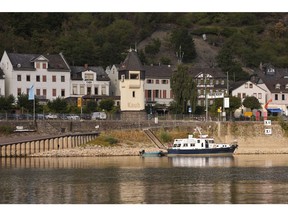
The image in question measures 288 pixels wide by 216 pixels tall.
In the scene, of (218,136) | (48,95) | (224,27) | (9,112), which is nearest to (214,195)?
(218,136)

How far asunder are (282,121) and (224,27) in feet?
267

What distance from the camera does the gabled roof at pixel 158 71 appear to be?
12025cm

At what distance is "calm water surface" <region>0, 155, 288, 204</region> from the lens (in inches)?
1967

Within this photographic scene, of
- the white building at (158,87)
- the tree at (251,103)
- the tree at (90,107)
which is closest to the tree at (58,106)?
the tree at (90,107)

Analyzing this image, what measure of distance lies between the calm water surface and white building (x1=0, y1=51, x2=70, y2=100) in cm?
3136

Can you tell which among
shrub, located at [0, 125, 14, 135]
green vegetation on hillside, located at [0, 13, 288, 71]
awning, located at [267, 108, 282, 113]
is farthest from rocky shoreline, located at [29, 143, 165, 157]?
green vegetation on hillside, located at [0, 13, 288, 71]

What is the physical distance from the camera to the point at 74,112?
340ft

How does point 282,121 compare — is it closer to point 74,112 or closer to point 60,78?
point 74,112

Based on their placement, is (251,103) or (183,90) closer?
(183,90)

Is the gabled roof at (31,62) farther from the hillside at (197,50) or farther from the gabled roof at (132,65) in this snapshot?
the hillside at (197,50)

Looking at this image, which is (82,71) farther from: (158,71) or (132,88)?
(132,88)

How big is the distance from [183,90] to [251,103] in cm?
1191

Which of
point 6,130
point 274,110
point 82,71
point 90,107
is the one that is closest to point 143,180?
point 6,130

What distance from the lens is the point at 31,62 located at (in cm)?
11288
